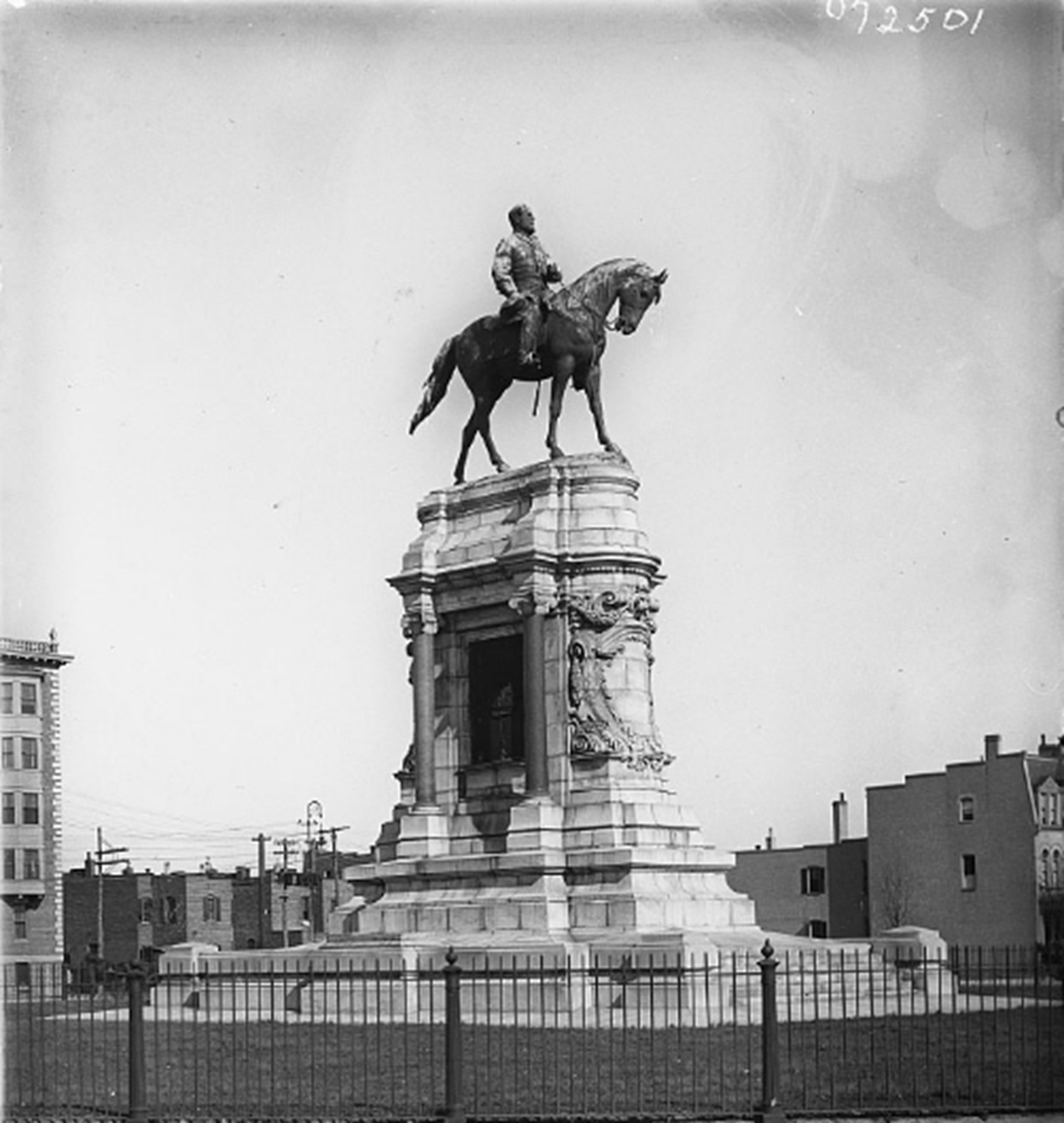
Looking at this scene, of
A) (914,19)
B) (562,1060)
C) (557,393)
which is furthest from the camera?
(557,393)

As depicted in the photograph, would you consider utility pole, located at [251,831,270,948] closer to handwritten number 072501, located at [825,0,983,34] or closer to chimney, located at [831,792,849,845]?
chimney, located at [831,792,849,845]

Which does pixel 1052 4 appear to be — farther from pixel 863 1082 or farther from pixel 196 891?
pixel 196 891

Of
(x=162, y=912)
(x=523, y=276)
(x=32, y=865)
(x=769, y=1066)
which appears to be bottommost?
(x=162, y=912)

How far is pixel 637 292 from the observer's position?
3159 cm

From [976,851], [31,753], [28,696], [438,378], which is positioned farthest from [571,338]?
[28,696]

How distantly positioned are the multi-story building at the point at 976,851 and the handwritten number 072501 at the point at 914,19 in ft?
164

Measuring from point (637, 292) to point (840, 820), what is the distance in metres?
50.2

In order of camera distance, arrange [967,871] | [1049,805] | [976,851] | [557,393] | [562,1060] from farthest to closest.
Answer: [967,871] → [976,851] → [1049,805] → [557,393] → [562,1060]

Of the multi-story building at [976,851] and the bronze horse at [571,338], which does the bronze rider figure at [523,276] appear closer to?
the bronze horse at [571,338]

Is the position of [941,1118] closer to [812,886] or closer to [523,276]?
[523,276]

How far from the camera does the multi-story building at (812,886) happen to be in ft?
244

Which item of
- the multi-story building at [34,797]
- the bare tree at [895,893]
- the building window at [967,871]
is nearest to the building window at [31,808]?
the multi-story building at [34,797]

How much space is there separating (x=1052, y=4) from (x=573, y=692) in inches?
653

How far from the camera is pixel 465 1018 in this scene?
25.7 metres
